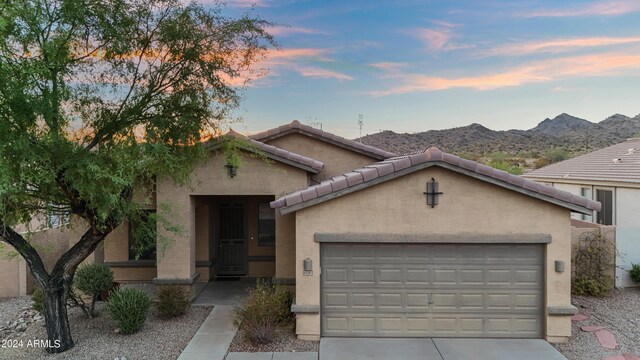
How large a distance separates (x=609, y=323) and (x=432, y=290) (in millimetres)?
4515

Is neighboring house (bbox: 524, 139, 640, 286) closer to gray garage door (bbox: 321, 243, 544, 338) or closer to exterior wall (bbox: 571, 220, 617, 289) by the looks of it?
exterior wall (bbox: 571, 220, 617, 289)

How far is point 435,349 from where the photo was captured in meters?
8.41

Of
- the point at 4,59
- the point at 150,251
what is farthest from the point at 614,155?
the point at 4,59

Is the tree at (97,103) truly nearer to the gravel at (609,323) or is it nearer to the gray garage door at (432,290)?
the gray garage door at (432,290)

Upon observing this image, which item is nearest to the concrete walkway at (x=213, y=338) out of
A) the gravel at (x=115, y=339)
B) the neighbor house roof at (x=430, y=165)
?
the gravel at (x=115, y=339)

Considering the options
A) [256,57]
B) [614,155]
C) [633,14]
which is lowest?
[614,155]

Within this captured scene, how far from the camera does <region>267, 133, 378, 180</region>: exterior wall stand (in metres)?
14.6

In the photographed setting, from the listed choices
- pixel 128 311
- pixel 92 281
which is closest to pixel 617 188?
pixel 128 311

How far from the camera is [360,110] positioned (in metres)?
28.9

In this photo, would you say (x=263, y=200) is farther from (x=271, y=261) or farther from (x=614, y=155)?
(x=614, y=155)

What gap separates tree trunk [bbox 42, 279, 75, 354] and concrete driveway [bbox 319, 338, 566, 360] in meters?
5.34

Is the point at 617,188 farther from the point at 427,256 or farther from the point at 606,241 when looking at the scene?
the point at 427,256

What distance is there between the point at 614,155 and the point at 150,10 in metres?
22.6

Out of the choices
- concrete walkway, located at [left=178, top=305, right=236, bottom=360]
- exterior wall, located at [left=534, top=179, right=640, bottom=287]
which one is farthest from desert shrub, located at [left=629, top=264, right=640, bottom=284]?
concrete walkway, located at [left=178, top=305, right=236, bottom=360]
